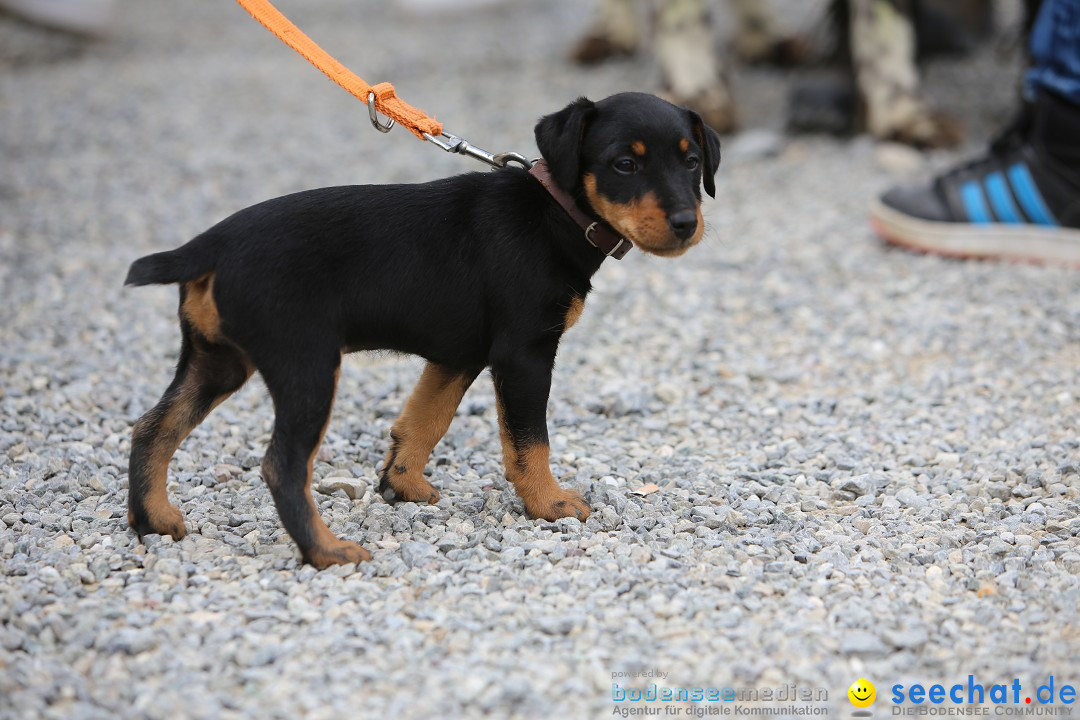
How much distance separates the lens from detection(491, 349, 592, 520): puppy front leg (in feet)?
11.0

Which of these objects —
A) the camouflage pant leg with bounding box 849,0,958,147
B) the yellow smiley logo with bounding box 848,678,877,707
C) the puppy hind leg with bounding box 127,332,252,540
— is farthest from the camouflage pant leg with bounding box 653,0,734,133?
the yellow smiley logo with bounding box 848,678,877,707

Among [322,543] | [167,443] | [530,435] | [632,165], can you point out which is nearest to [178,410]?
[167,443]

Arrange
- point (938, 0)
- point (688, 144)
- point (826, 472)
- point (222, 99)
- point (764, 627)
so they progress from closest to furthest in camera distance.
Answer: point (764, 627)
point (688, 144)
point (826, 472)
point (222, 99)
point (938, 0)

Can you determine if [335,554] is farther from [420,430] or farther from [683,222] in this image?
[683,222]

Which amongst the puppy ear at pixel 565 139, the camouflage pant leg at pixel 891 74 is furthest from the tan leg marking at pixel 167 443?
the camouflage pant leg at pixel 891 74

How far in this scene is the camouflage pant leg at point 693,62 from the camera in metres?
8.07

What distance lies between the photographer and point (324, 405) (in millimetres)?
3105

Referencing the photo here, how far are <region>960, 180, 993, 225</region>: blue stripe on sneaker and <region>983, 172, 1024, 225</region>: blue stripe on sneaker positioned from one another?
4 centimetres

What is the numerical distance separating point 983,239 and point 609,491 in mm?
3486

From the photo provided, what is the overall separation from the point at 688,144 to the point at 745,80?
7.01 metres

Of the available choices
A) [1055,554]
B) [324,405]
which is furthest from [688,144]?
[1055,554]

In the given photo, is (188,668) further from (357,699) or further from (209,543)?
(209,543)

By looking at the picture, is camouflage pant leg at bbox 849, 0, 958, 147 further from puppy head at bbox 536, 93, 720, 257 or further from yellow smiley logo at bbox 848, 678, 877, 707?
yellow smiley logo at bbox 848, 678, 877, 707

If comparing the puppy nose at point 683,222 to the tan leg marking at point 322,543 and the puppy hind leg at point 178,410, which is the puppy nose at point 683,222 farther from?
the puppy hind leg at point 178,410
